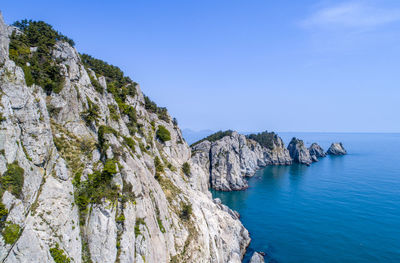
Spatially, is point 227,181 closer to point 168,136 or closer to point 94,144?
point 168,136

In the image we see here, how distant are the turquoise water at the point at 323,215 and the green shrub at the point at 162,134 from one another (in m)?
37.3

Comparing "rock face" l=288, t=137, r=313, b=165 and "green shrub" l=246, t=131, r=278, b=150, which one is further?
"green shrub" l=246, t=131, r=278, b=150

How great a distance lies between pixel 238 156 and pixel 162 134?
81.3 meters

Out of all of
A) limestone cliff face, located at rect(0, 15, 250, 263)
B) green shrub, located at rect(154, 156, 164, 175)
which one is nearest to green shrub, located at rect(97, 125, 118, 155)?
limestone cliff face, located at rect(0, 15, 250, 263)

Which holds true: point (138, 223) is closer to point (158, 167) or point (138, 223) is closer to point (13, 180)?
point (13, 180)

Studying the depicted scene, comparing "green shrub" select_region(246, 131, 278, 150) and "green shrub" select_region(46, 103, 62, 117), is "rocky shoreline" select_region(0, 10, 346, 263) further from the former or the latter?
"green shrub" select_region(246, 131, 278, 150)

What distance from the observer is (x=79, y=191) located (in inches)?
1050

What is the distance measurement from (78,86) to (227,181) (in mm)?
88007

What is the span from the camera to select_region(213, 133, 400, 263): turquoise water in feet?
177

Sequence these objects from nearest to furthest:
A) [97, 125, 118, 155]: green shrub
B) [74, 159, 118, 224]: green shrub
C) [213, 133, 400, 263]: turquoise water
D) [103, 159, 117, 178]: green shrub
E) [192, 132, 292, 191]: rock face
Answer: [74, 159, 118, 224]: green shrub
[103, 159, 117, 178]: green shrub
[97, 125, 118, 155]: green shrub
[213, 133, 400, 263]: turquoise water
[192, 132, 292, 191]: rock face

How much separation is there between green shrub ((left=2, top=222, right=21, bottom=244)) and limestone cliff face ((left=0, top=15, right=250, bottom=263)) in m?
0.08

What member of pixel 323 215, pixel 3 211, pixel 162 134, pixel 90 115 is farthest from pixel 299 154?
pixel 3 211

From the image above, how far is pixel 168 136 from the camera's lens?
62344mm

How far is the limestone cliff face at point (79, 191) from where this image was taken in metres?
21.7
